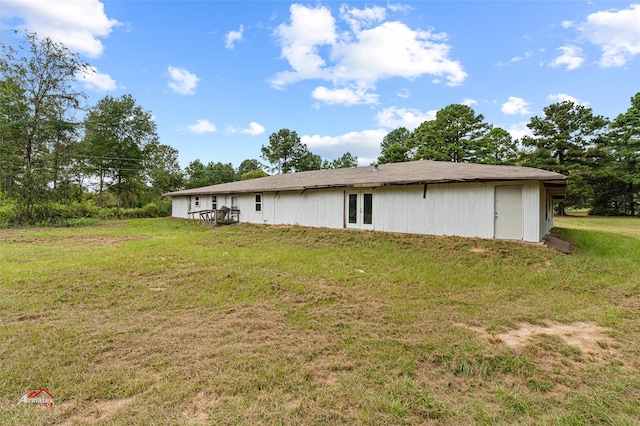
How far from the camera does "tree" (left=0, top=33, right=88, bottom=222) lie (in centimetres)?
1655

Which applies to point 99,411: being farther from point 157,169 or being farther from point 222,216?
point 157,169

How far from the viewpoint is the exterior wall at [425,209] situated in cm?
812

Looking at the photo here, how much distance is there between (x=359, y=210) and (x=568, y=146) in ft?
86.8

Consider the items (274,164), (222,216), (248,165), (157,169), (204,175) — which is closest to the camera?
(222,216)

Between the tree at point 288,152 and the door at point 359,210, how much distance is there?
29.8m

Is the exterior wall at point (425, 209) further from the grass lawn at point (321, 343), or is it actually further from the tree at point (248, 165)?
the tree at point (248, 165)

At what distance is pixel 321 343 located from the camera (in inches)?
120

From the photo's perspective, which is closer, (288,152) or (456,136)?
(456,136)

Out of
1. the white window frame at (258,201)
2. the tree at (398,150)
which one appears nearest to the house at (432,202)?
the white window frame at (258,201)

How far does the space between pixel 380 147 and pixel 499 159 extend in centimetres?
1466

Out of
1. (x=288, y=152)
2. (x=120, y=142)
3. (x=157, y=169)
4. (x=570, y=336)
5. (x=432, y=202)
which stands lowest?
(x=570, y=336)

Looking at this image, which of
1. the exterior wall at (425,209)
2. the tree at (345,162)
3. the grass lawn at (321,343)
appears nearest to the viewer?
the grass lawn at (321,343)

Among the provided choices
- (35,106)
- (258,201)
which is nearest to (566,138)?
(258,201)

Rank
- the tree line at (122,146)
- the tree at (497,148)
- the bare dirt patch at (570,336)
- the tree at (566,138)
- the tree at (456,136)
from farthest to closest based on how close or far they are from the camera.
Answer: the tree at (456,136) < the tree at (497,148) < the tree at (566,138) < the tree line at (122,146) < the bare dirt patch at (570,336)
